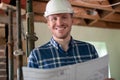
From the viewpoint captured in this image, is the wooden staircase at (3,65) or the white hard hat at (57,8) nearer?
the white hard hat at (57,8)

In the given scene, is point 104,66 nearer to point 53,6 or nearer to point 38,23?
point 53,6

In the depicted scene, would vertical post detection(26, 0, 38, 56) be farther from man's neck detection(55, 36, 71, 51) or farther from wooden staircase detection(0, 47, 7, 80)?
wooden staircase detection(0, 47, 7, 80)

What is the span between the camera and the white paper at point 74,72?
1282 millimetres

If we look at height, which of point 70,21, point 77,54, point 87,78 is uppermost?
point 70,21

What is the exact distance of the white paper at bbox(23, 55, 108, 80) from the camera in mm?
1282

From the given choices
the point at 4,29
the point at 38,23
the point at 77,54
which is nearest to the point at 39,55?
the point at 77,54

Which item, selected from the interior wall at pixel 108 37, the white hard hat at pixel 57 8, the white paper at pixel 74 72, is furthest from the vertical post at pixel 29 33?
the interior wall at pixel 108 37

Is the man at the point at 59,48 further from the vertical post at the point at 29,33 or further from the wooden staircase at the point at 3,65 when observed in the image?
the wooden staircase at the point at 3,65

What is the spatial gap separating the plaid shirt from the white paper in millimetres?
152

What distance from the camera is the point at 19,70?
5.78ft

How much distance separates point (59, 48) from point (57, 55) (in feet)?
0.14

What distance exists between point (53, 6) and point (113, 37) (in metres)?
2.89

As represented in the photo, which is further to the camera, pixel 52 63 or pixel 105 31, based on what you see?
pixel 105 31

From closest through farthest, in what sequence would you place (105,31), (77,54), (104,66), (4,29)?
1. (104,66)
2. (77,54)
3. (4,29)
4. (105,31)
